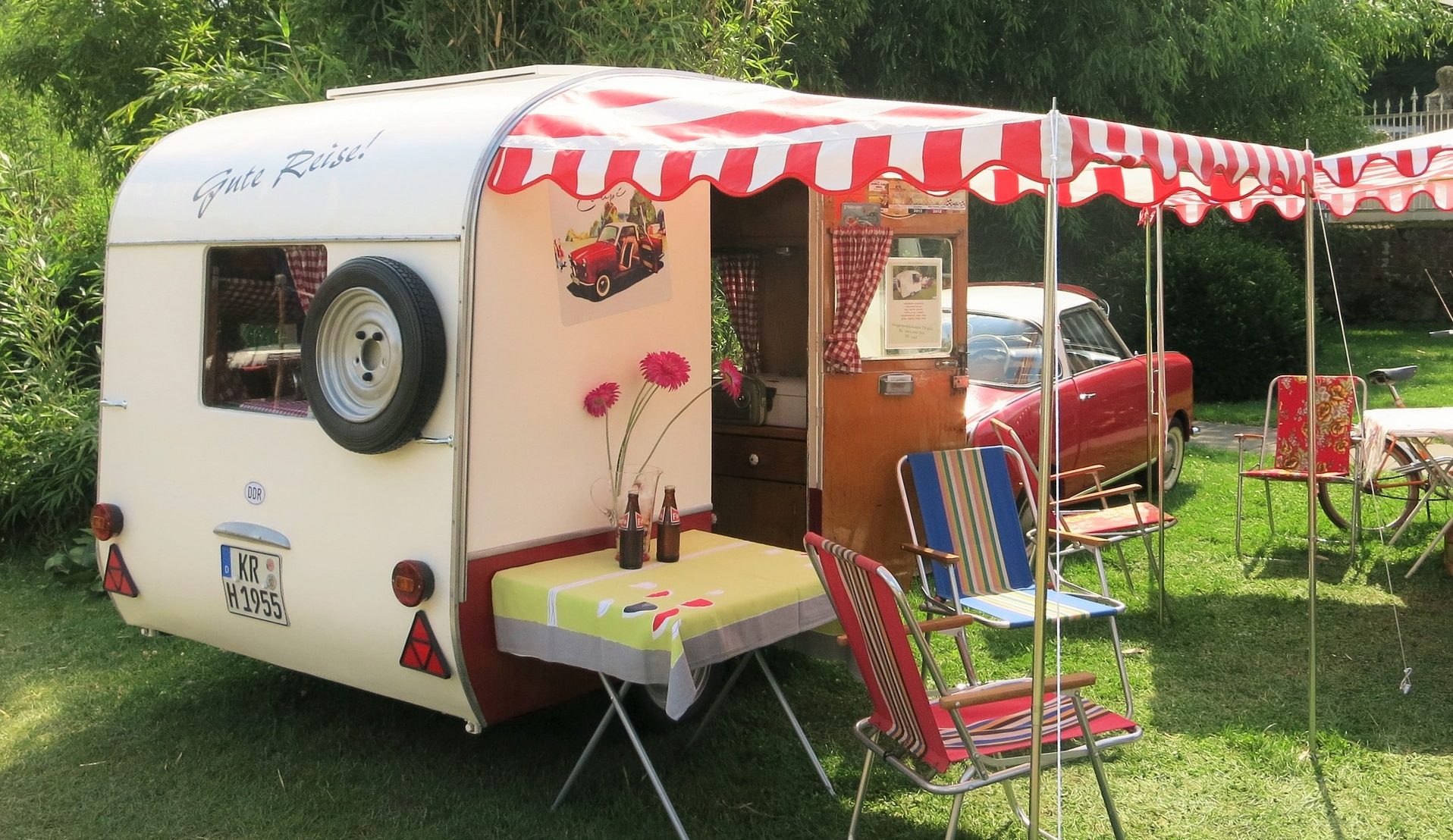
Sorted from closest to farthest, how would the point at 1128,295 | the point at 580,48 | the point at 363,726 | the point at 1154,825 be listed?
the point at 1154,825
the point at 363,726
the point at 580,48
the point at 1128,295

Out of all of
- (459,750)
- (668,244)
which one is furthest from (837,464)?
(459,750)

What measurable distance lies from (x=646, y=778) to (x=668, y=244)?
1873 millimetres

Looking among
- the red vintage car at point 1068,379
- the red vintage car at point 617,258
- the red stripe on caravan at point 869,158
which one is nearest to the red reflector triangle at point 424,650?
the red vintage car at point 617,258

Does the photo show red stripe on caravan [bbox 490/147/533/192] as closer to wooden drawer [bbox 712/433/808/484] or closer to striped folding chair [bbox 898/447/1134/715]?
striped folding chair [bbox 898/447/1134/715]

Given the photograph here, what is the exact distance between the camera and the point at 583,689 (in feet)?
14.5

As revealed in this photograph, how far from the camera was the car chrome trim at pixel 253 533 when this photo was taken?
4492 mm

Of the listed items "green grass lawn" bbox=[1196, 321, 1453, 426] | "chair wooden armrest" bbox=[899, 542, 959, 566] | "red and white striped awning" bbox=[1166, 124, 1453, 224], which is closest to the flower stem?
"chair wooden armrest" bbox=[899, 542, 959, 566]

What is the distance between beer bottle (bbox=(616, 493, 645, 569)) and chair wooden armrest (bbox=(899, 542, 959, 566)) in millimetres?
1431

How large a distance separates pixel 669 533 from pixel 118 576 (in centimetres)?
223

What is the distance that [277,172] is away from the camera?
15.3 ft

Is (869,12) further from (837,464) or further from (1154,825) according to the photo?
(1154,825)

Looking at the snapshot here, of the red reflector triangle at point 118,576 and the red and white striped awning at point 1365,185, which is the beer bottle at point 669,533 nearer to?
the red reflector triangle at point 118,576

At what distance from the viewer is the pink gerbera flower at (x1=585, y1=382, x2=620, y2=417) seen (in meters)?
4.38

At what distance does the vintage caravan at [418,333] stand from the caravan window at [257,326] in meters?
0.01
